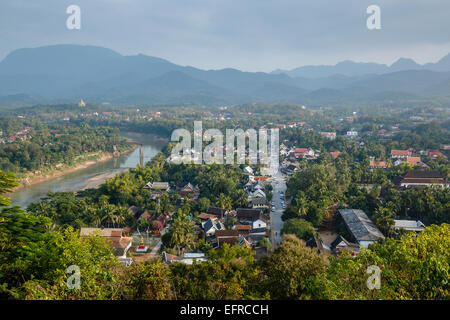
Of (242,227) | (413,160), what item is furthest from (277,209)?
(413,160)

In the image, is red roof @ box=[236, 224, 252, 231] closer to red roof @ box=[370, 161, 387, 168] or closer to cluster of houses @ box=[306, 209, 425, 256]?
cluster of houses @ box=[306, 209, 425, 256]

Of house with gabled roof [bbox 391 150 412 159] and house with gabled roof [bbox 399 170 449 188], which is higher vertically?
house with gabled roof [bbox 391 150 412 159]

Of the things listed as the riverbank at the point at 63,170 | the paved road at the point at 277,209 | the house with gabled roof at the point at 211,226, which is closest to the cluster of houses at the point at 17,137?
the riverbank at the point at 63,170

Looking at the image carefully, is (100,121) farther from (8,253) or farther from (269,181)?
(8,253)

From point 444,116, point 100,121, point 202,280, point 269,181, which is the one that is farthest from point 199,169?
point 444,116

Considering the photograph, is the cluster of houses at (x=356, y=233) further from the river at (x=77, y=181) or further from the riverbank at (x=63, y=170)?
the riverbank at (x=63, y=170)

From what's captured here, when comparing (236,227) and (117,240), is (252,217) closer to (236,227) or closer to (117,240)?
(236,227)

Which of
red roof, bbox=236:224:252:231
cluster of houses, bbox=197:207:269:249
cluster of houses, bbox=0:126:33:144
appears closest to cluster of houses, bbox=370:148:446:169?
cluster of houses, bbox=197:207:269:249
